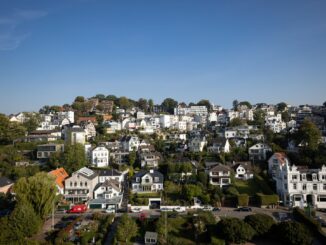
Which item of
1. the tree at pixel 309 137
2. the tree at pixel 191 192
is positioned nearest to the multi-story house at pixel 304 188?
the tree at pixel 309 137

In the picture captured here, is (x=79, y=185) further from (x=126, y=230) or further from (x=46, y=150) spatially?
(x=46, y=150)

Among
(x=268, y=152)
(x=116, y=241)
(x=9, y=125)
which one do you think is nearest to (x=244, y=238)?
(x=116, y=241)

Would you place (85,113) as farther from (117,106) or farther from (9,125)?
(9,125)

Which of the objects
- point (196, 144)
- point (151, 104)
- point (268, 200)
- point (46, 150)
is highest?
point (151, 104)

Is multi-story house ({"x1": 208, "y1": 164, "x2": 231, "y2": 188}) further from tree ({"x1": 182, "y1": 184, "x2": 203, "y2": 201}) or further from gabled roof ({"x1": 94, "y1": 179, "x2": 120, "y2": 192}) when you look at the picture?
gabled roof ({"x1": 94, "y1": 179, "x2": 120, "y2": 192})

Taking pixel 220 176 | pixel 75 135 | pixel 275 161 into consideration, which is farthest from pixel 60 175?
pixel 275 161

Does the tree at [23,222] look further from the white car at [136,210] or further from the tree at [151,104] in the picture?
the tree at [151,104]

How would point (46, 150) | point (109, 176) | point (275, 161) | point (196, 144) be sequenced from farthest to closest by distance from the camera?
point (196, 144) < point (46, 150) < point (275, 161) < point (109, 176)
